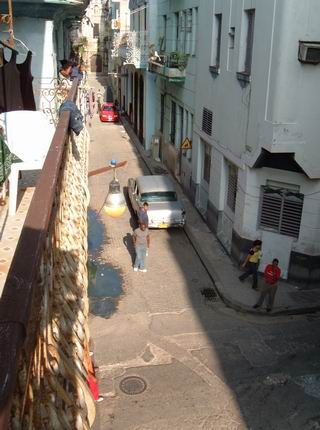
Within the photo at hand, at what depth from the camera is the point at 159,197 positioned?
2092 centimetres

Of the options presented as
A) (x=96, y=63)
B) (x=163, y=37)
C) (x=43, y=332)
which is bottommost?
(x=96, y=63)

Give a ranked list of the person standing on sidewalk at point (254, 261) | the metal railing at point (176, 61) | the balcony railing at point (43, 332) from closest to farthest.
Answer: the balcony railing at point (43, 332), the person standing on sidewalk at point (254, 261), the metal railing at point (176, 61)

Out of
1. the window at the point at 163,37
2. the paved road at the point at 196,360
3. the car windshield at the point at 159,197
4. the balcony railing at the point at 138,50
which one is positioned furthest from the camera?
the balcony railing at the point at 138,50

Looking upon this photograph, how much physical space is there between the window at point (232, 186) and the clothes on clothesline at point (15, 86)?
8732 millimetres

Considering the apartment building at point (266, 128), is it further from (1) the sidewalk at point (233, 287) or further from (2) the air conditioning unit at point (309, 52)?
(1) the sidewalk at point (233, 287)

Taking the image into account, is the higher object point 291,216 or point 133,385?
point 291,216

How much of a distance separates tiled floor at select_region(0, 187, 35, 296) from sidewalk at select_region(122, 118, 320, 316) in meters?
7.98

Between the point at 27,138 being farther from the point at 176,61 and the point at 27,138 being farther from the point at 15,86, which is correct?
the point at 176,61

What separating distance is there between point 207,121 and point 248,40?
5.01 m

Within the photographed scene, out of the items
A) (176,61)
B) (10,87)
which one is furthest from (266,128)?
(176,61)

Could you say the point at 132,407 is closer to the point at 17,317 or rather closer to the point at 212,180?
the point at 17,317

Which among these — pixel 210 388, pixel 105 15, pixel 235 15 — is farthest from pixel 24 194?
pixel 105 15

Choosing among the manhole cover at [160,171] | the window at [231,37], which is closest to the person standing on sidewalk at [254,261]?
the window at [231,37]

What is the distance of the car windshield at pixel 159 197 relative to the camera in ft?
68.4
